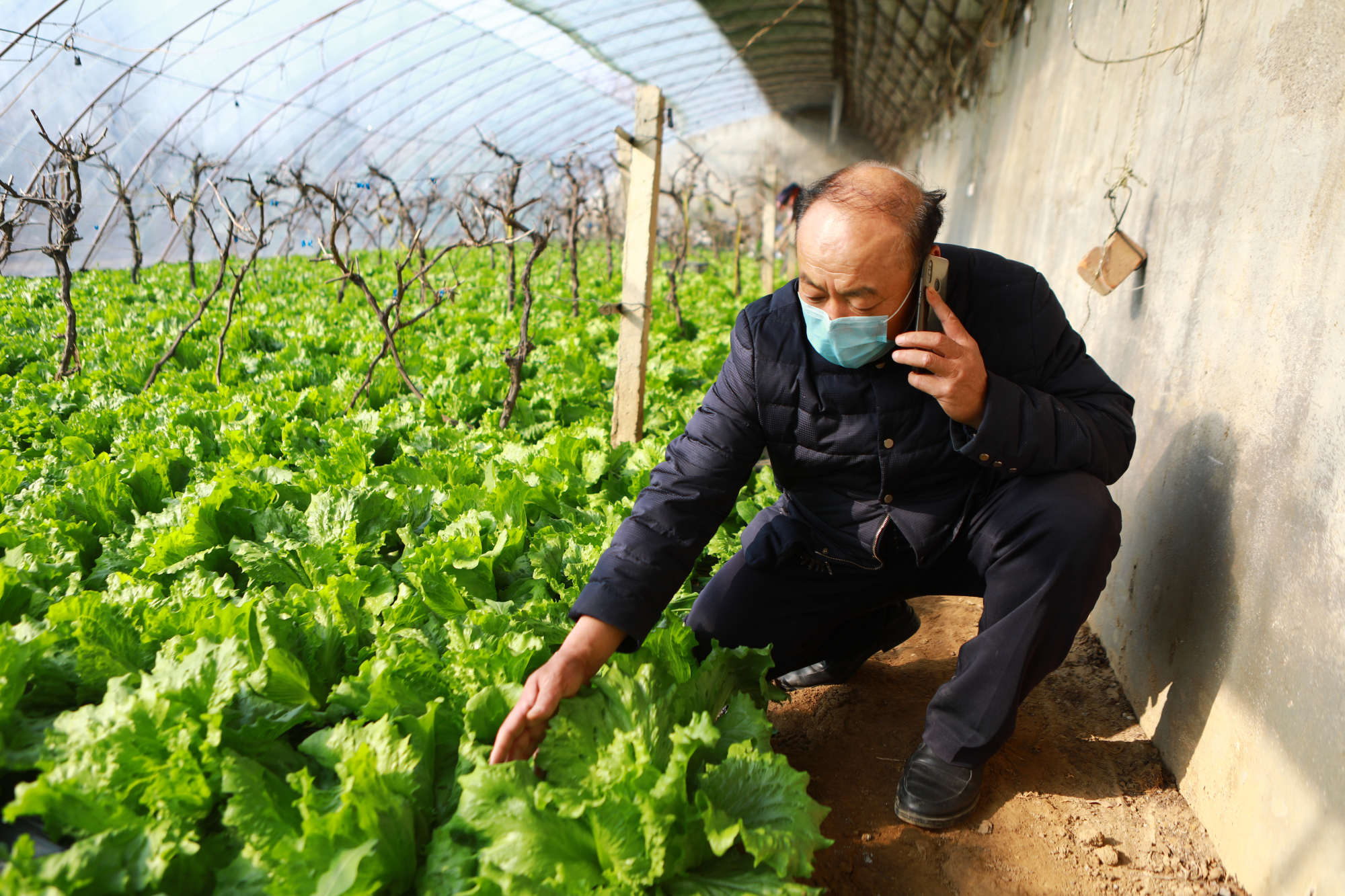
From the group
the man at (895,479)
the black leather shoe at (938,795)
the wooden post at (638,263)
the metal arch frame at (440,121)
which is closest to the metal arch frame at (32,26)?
the metal arch frame at (440,121)

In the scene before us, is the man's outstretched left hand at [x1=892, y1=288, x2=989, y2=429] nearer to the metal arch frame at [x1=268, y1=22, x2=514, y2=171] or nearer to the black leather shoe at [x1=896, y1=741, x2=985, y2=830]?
the black leather shoe at [x1=896, y1=741, x2=985, y2=830]

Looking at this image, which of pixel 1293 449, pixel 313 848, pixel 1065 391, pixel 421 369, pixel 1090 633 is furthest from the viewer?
pixel 421 369

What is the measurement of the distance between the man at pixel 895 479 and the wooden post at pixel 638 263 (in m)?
2.07

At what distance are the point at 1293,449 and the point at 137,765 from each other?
2417mm

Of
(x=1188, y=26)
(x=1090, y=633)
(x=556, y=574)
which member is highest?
(x=1188, y=26)

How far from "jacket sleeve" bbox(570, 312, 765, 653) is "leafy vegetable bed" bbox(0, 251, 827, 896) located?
151 mm

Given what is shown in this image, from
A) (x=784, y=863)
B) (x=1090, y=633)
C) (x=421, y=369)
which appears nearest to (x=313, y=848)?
(x=784, y=863)

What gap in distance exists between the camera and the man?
74.5 inches

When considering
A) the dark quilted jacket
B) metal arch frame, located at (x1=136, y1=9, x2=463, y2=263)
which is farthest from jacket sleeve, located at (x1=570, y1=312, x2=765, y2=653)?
metal arch frame, located at (x1=136, y1=9, x2=463, y2=263)

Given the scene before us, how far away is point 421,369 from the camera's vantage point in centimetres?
582

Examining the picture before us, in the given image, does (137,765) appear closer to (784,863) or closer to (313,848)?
(313,848)

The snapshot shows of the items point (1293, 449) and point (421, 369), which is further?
point (421, 369)

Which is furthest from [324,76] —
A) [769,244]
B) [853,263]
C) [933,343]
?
[933,343]

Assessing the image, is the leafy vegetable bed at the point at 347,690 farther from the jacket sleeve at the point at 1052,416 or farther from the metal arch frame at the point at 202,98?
the metal arch frame at the point at 202,98
